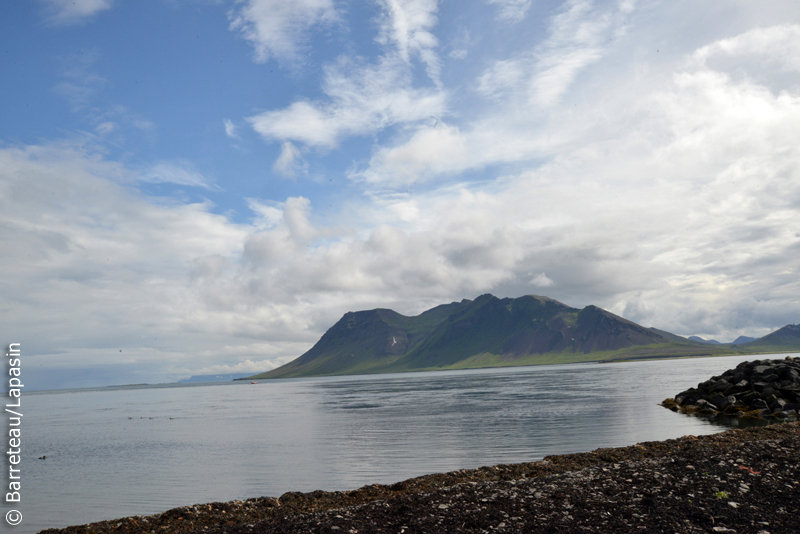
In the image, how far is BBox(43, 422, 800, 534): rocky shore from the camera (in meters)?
14.8

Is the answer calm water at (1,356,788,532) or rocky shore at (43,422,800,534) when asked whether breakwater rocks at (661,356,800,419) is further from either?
rocky shore at (43,422,800,534)

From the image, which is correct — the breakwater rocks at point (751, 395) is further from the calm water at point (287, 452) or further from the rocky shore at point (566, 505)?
the rocky shore at point (566, 505)

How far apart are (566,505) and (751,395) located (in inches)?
1948

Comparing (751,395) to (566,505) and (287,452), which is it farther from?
(566,505)

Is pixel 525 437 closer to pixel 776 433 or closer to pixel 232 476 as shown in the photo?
pixel 776 433

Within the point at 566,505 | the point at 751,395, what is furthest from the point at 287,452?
the point at 751,395

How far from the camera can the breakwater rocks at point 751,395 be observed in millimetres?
49125

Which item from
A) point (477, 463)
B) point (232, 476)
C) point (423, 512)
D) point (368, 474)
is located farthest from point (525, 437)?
point (423, 512)

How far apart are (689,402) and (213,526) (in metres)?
58.9

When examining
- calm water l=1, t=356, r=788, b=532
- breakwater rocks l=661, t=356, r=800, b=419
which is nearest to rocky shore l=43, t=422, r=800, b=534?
calm water l=1, t=356, r=788, b=532

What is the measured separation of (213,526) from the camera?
1750 cm

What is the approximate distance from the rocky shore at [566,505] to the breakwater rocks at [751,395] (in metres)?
32.1

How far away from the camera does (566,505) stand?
16.4 m

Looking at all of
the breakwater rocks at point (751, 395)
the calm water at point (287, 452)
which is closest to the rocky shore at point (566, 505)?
the calm water at point (287, 452)
